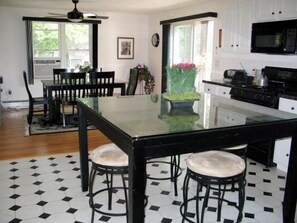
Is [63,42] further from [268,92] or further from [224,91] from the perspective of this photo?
[268,92]

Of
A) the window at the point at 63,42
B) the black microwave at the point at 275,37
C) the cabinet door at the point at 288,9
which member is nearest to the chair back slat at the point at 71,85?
the window at the point at 63,42

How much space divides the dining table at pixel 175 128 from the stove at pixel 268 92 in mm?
1161

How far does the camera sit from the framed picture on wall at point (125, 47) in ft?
26.4

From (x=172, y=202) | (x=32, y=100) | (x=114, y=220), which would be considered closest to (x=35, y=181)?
(x=114, y=220)

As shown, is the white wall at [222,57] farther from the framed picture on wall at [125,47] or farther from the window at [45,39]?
the window at [45,39]

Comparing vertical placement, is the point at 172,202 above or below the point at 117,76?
below

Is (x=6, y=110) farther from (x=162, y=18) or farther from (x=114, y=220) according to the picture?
(x=114, y=220)

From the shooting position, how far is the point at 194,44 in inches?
258

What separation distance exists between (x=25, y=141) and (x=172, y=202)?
109 inches

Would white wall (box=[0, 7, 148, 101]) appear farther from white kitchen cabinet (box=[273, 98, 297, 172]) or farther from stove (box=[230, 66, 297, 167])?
white kitchen cabinet (box=[273, 98, 297, 172])

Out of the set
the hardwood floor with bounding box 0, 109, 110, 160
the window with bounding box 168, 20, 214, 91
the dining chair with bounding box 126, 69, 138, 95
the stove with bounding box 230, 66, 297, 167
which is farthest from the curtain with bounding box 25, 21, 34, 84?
the stove with bounding box 230, 66, 297, 167

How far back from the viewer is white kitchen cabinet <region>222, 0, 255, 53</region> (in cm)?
461

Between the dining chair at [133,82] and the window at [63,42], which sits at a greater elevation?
the window at [63,42]

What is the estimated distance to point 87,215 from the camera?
2.56m
